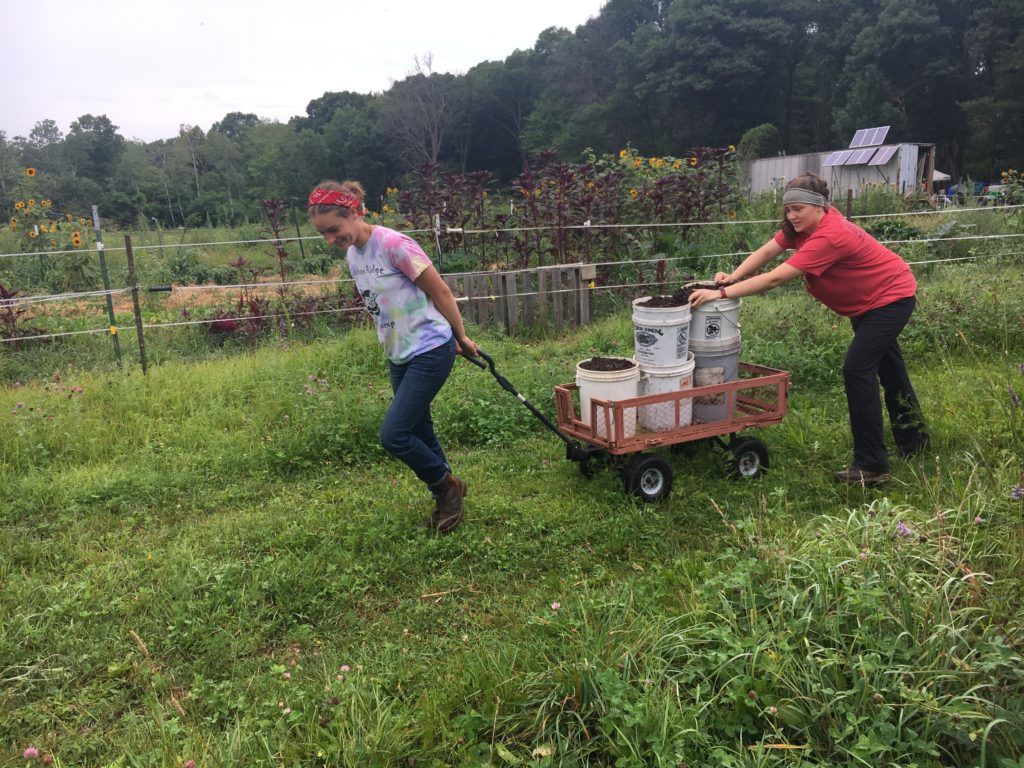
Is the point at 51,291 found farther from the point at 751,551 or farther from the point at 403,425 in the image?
the point at 751,551

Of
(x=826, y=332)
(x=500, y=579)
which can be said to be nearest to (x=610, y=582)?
(x=500, y=579)

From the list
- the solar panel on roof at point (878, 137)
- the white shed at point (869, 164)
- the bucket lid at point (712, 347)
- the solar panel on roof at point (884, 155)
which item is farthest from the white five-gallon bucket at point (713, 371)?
the solar panel on roof at point (878, 137)

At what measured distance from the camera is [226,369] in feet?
21.2

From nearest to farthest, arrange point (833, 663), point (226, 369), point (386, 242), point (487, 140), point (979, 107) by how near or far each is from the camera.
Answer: point (833, 663), point (386, 242), point (226, 369), point (979, 107), point (487, 140)

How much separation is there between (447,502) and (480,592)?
74 cm

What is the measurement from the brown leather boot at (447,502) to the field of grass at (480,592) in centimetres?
14

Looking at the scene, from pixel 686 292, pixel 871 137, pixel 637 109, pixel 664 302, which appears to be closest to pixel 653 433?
pixel 664 302

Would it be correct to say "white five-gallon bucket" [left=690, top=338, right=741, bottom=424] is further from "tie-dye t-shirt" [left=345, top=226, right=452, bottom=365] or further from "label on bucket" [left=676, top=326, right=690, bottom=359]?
"tie-dye t-shirt" [left=345, top=226, right=452, bottom=365]

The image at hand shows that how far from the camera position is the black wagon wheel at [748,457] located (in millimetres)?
4710

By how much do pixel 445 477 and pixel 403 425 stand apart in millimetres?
449

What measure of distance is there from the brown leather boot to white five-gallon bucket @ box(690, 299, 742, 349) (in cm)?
176

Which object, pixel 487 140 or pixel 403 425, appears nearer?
pixel 403 425

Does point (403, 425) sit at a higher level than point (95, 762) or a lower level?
higher

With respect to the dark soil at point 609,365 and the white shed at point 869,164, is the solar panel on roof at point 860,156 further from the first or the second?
the dark soil at point 609,365
